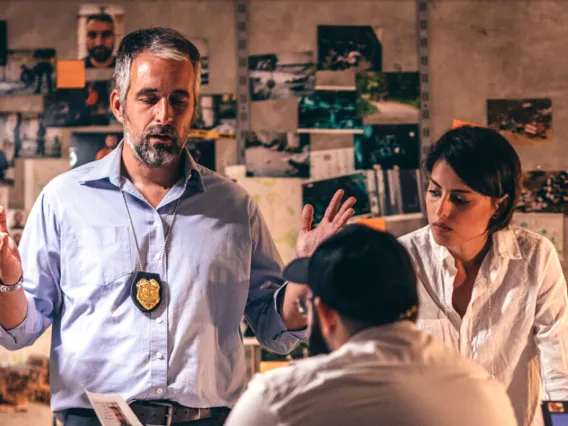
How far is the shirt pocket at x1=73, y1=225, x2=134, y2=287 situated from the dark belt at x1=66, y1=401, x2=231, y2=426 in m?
0.32

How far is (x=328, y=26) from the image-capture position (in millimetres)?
3305

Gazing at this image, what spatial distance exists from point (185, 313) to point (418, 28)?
1.90 metres

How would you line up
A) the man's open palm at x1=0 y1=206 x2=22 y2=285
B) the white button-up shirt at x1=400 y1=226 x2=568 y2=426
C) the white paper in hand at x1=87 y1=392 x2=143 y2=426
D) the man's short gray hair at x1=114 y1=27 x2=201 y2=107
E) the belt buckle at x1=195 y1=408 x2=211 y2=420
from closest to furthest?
the white paper in hand at x1=87 y1=392 x2=143 y2=426, the man's open palm at x1=0 y1=206 x2=22 y2=285, the belt buckle at x1=195 y1=408 x2=211 y2=420, the man's short gray hair at x1=114 y1=27 x2=201 y2=107, the white button-up shirt at x1=400 y1=226 x2=568 y2=426

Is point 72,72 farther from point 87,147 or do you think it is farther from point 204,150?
point 204,150

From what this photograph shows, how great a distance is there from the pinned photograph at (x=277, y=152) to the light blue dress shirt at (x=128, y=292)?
3.82 ft

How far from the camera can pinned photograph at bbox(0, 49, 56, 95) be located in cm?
336

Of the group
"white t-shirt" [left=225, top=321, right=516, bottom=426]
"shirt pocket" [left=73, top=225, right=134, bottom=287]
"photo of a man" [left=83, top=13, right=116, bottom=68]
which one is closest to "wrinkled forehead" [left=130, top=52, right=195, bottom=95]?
"shirt pocket" [left=73, top=225, right=134, bottom=287]

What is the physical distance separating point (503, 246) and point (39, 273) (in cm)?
131

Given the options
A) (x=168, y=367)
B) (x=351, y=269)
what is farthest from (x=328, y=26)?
(x=351, y=269)

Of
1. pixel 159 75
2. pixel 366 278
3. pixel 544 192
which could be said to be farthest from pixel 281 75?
pixel 366 278

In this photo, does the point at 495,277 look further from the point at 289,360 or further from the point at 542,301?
the point at 289,360

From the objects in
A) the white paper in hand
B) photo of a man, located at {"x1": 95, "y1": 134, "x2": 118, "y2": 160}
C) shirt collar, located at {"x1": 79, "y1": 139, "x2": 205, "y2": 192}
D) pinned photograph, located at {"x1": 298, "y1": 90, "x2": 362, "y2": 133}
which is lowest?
the white paper in hand

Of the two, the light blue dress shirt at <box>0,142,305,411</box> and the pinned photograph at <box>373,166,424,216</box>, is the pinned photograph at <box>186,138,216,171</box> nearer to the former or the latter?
the pinned photograph at <box>373,166,424,216</box>

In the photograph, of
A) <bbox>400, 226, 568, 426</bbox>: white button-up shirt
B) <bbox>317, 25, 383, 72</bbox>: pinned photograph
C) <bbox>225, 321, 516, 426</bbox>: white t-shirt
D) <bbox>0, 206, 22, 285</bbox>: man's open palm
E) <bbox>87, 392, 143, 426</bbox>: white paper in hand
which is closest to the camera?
<bbox>225, 321, 516, 426</bbox>: white t-shirt
